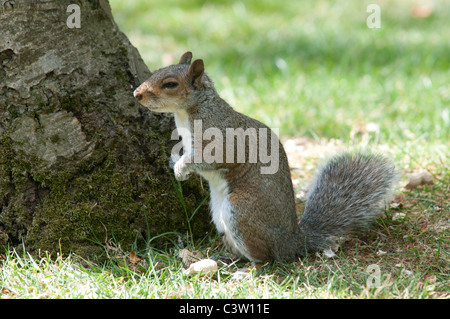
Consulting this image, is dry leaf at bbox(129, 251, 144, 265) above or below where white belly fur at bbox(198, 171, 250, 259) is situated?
below

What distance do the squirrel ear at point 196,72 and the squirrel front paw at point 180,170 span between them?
310 mm

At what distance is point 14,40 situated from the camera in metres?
2.18

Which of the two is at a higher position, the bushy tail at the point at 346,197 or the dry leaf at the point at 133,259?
the bushy tail at the point at 346,197

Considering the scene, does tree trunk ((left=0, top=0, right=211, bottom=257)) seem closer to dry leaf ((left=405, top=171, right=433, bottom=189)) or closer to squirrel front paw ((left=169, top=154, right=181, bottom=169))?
squirrel front paw ((left=169, top=154, right=181, bottom=169))

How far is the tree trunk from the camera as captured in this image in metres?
2.21

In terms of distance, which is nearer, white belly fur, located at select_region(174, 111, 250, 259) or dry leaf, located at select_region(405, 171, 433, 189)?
white belly fur, located at select_region(174, 111, 250, 259)

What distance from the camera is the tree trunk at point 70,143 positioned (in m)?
2.21

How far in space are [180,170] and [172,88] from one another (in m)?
0.33

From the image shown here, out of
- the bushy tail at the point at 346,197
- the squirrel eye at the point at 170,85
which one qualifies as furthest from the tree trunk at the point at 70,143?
the bushy tail at the point at 346,197

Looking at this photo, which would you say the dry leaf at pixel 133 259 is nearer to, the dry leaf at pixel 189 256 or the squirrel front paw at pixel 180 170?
the dry leaf at pixel 189 256

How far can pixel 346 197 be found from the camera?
250 cm

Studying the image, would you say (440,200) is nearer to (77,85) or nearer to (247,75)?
(77,85)

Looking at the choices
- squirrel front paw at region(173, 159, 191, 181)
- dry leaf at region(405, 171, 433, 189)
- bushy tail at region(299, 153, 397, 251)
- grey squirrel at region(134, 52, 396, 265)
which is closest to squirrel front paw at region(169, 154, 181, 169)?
grey squirrel at region(134, 52, 396, 265)

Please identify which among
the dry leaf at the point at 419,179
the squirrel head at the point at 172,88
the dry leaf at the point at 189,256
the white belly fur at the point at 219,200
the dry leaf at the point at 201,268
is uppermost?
the squirrel head at the point at 172,88
